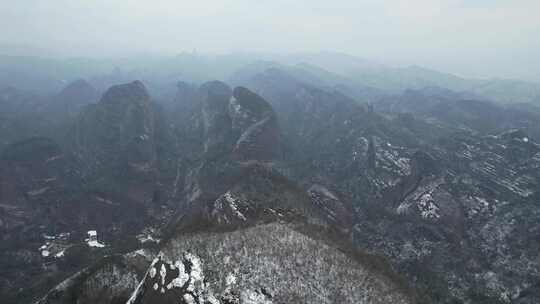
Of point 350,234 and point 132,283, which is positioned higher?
point 132,283

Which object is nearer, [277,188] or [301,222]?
[301,222]

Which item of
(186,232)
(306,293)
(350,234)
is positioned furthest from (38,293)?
(350,234)

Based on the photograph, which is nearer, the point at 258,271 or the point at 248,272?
the point at 248,272

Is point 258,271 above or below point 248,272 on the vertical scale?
below

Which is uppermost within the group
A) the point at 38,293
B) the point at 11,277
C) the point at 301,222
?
the point at 301,222

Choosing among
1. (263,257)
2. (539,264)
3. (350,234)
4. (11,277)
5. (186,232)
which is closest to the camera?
(263,257)

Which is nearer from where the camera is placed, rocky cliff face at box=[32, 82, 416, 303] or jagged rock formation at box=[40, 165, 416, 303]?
jagged rock formation at box=[40, 165, 416, 303]

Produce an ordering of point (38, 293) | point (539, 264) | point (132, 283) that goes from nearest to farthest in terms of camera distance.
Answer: point (132, 283), point (38, 293), point (539, 264)

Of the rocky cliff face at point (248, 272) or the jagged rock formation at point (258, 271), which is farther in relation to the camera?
the rocky cliff face at point (248, 272)

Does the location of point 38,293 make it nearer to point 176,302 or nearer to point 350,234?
point 176,302

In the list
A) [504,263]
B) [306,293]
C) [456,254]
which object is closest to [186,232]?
[306,293]
